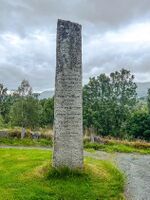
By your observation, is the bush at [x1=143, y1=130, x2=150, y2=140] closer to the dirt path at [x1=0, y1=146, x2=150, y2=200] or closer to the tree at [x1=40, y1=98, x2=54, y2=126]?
the dirt path at [x1=0, y1=146, x2=150, y2=200]

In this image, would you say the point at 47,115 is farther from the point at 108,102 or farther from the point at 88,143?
the point at 88,143

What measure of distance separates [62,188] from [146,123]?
140ft

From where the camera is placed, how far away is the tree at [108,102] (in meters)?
69.5

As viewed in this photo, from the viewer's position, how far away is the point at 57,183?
1473 centimetres

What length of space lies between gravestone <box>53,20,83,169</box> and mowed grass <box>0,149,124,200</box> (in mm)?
682

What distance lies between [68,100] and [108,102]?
197 feet

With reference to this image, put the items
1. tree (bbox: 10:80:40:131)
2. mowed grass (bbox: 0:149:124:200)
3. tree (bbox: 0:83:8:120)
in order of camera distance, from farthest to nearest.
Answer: tree (bbox: 0:83:8:120) → tree (bbox: 10:80:40:131) → mowed grass (bbox: 0:149:124:200)

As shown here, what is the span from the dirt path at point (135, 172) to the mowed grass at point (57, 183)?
0.41 meters

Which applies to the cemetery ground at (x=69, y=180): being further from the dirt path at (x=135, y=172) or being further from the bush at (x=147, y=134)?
the bush at (x=147, y=134)

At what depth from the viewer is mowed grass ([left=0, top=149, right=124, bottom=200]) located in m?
13.2

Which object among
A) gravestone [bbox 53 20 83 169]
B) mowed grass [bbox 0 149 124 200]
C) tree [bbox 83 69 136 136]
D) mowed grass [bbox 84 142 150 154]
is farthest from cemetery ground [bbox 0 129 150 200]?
tree [bbox 83 69 136 136]

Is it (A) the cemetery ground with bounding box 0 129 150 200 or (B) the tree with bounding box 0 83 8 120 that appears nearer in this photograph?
(A) the cemetery ground with bounding box 0 129 150 200

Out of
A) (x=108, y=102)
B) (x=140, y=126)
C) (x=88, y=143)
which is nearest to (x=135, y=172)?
(x=88, y=143)

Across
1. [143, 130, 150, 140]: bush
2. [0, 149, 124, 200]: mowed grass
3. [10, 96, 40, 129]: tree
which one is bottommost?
[0, 149, 124, 200]: mowed grass
